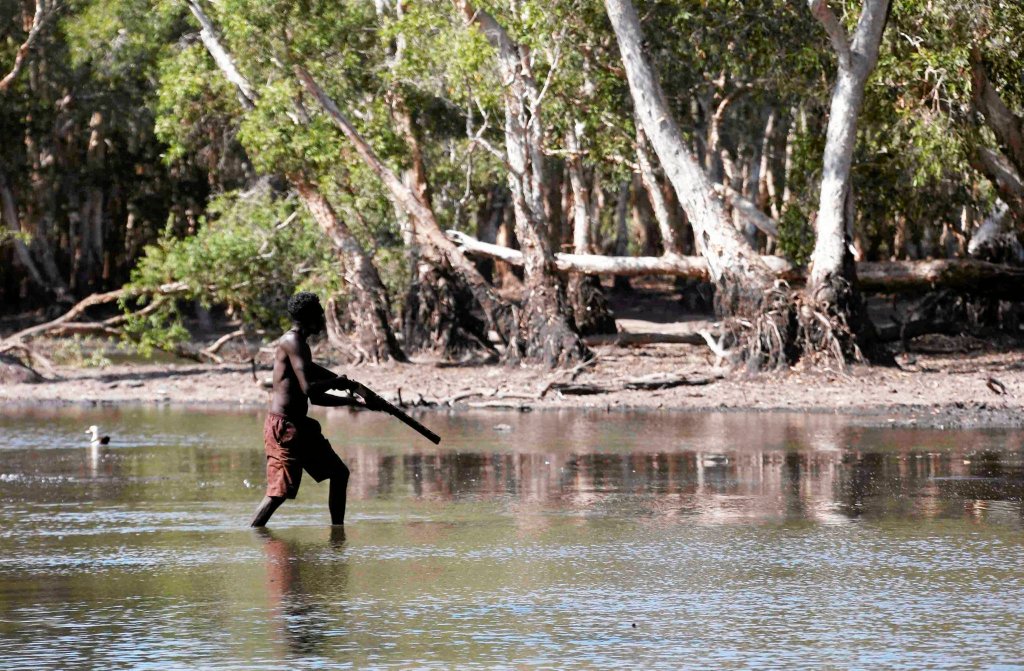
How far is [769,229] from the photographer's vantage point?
28047 millimetres

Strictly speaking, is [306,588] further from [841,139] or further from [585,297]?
[585,297]

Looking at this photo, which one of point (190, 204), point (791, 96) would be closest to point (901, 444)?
point (791, 96)

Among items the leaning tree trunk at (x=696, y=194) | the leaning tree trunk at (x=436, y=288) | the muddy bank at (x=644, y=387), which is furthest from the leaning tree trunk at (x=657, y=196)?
the leaning tree trunk at (x=436, y=288)

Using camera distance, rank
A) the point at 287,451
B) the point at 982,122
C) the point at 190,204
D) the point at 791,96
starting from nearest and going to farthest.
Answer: the point at 287,451 < the point at 982,122 < the point at 791,96 < the point at 190,204

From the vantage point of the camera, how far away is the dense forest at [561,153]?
25062 mm

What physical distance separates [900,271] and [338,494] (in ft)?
59.2

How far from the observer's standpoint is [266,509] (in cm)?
1174

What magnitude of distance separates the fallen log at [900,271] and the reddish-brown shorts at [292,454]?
16.4 m

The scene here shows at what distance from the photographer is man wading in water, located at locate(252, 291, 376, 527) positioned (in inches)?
449

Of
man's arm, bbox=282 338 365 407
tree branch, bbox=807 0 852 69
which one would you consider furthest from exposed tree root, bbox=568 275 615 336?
man's arm, bbox=282 338 365 407

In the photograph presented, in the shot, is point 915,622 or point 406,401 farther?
point 406,401

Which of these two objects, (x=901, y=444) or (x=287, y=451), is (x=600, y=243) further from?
(x=287, y=451)

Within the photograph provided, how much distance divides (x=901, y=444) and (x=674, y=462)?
2.66 metres

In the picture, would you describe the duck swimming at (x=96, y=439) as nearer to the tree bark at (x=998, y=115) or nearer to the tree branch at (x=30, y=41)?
the tree bark at (x=998, y=115)
